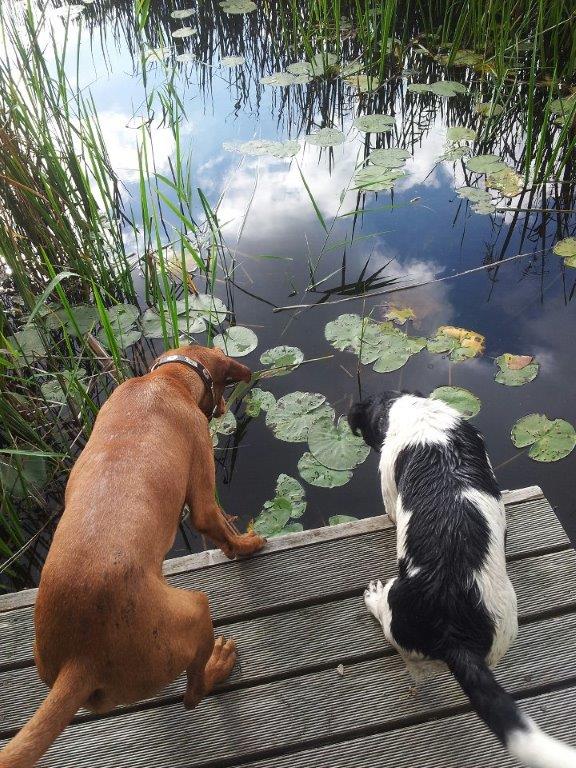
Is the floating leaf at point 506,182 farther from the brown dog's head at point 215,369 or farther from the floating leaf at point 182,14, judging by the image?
the floating leaf at point 182,14

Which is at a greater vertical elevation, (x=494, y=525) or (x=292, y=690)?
(x=494, y=525)

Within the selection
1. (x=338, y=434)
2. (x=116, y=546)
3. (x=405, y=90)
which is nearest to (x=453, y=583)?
(x=116, y=546)

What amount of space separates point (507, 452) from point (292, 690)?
171 centimetres

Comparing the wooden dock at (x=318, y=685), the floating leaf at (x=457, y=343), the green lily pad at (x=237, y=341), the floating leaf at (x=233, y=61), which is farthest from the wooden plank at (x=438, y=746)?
the floating leaf at (x=233, y=61)

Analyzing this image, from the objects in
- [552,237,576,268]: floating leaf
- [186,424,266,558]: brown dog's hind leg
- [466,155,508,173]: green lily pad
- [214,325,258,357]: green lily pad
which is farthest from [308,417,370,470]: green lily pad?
[466,155,508,173]: green lily pad

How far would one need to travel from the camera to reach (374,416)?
254 cm

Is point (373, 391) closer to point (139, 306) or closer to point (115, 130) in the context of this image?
point (139, 306)

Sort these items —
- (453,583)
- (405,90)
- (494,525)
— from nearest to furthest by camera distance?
(453,583) < (494,525) < (405,90)

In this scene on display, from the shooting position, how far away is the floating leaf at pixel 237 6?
6.43 meters

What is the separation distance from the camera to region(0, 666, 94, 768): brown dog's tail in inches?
52.8

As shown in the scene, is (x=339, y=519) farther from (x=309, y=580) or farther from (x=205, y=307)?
(x=205, y=307)

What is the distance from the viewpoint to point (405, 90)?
555cm

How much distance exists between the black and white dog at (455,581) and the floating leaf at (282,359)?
1377mm

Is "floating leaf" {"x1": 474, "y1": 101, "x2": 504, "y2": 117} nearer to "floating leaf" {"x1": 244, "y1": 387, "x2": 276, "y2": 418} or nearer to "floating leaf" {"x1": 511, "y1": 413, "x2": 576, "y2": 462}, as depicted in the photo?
"floating leaf" {"x1": 511, "y1": 413, "x2": 576, "y2": 462}
